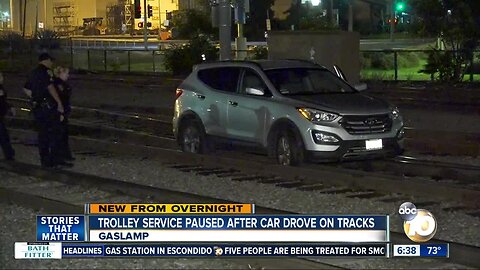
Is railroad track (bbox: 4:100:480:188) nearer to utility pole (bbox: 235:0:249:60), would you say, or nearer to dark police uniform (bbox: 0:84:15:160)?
dark police uniform (bbox: 0:84:15:160)

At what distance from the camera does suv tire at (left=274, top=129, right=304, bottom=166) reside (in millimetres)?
14719

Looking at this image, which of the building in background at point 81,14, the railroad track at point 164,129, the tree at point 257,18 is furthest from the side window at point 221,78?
the building in background at point 81,14

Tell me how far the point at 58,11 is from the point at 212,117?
11147 centimetres

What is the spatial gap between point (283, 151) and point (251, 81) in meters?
1.47

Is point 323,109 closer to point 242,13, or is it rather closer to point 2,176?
point 2,176

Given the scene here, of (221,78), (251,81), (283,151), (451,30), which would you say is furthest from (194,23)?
(283,151)

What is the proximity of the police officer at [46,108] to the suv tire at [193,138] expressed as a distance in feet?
7.66

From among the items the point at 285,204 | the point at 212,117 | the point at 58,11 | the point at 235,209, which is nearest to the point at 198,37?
the point at 212,117

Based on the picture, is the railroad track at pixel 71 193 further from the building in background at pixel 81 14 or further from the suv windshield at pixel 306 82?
the building in background at pixel 81 14

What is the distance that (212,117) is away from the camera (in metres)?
16.4

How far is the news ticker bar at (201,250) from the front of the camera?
8344mm

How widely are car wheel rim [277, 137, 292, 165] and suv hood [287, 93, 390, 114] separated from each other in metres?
0.71

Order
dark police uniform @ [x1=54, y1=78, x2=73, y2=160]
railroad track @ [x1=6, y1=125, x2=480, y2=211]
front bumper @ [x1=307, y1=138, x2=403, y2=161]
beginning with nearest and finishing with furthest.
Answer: railroad track @ [x1=6, y1=125, x2=480, y2=211] < front bumper @ [x1=307, y1=138, x2=403, y2=161] < dark police uniform @ [x1=54, y1=78, x2=73, y2=160]

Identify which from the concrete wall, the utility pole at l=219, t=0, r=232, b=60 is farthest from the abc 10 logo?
the concrete wall
